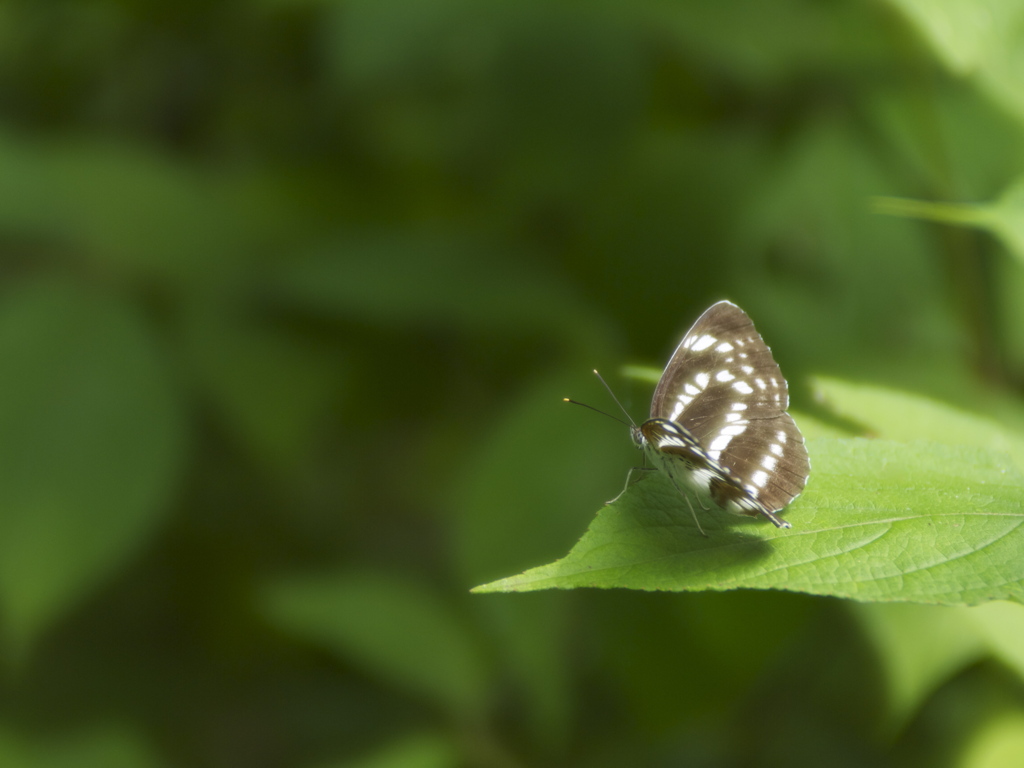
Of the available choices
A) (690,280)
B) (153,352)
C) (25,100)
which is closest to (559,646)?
(690,280)

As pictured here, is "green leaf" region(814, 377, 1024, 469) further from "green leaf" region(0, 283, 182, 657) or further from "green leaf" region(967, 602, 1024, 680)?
"green leaf" region(0, 283, 182, 657)

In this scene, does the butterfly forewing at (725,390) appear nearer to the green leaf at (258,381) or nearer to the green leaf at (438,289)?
the green leaf at (438,289)

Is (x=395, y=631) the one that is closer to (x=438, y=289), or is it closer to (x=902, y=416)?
(x=438, y=289)

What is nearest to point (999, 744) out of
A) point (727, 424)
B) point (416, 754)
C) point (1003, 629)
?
point (1003, 629)

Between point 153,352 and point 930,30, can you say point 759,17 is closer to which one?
point 930,30

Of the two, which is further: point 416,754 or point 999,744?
point 416,754

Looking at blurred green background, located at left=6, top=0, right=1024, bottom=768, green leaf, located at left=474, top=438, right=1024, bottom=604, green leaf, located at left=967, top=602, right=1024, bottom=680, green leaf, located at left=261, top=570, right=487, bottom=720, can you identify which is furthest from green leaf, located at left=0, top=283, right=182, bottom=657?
green leaf, located at left=967, top=602, right=1024, bottom=680
